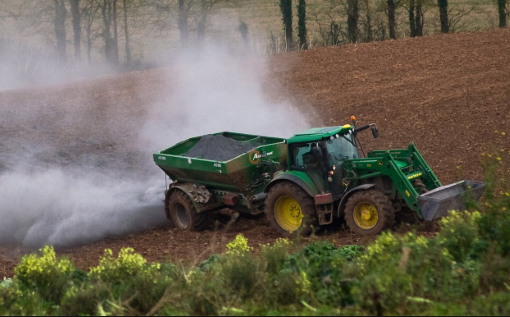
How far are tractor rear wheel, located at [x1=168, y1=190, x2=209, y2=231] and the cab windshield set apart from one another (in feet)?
10.5

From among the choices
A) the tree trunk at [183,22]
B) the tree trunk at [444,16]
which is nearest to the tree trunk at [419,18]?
the tree trunk at [444,16]

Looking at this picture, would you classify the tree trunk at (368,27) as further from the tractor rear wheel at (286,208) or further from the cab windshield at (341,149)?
the tractor rear wheel at (286,208)

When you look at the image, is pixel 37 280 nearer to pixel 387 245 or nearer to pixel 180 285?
pixel 180 285

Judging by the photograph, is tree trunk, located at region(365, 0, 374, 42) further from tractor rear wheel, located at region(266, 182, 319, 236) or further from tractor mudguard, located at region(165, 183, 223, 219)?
tractor rear wheel, located at region(266, 182, 319, 236)

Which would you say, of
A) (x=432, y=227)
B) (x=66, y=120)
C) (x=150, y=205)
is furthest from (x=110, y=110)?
(x=432, y=227)

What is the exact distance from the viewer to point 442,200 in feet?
31.8

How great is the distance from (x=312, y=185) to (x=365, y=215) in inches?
45.2

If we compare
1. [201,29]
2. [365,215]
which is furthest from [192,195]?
[201,29]

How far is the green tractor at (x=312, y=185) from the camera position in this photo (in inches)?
401

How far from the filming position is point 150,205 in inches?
540

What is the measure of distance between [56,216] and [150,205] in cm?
199

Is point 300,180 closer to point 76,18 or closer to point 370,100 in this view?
point 370,100

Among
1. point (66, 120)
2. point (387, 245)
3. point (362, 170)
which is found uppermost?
point (66, 120)

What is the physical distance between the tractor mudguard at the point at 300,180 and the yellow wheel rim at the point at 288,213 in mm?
376
